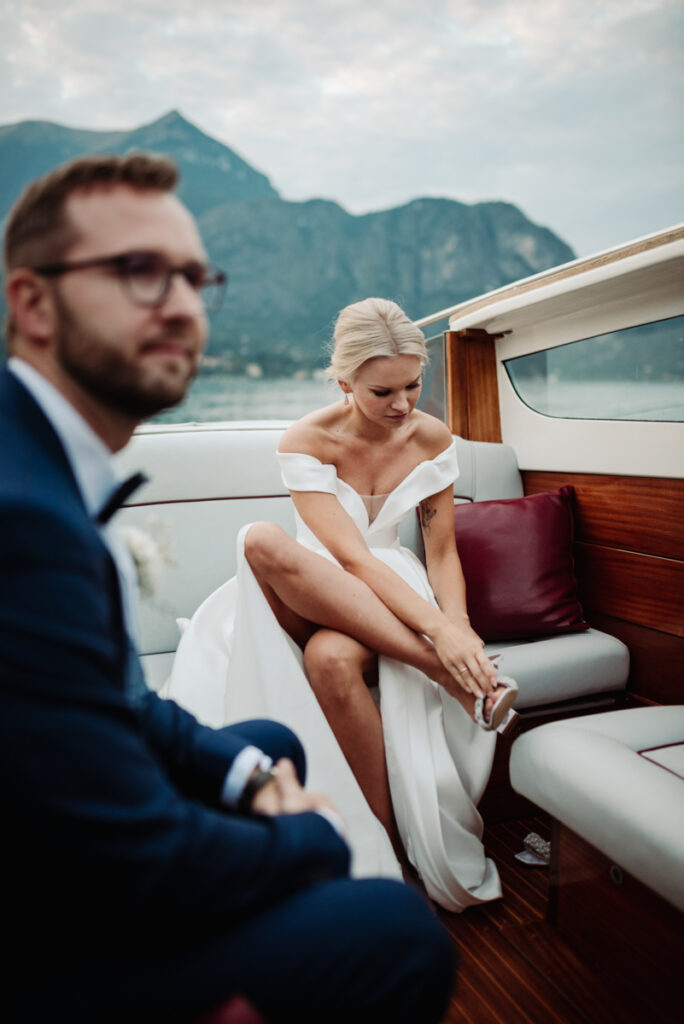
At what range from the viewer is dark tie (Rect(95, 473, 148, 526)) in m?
0.71

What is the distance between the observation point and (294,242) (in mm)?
6062

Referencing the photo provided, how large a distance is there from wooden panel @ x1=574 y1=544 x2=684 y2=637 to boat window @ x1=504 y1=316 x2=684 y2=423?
1.62 feet

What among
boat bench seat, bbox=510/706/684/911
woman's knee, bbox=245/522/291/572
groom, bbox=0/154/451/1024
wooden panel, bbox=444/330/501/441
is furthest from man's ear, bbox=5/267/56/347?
wooden panel, bbox=444/330/501/441

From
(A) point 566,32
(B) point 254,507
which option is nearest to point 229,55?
(A) point 566,32

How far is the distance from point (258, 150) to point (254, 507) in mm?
3331

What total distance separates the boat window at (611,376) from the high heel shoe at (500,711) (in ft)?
3.72

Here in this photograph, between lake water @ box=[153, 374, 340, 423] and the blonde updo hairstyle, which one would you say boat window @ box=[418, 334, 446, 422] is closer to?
lake water @ box=[153, 374, 340, 423]

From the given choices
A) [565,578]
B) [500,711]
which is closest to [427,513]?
[565,578]

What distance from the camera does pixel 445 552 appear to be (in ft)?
6.89

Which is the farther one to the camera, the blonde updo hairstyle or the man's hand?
the blonde updo hairstyle

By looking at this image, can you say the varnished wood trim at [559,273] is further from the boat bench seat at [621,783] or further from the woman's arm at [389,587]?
the boat bench seat at [621,783]

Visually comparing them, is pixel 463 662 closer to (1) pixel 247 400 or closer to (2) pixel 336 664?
(2) pixel 336 664

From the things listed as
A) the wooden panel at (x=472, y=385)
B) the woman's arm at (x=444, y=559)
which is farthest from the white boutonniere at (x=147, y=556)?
the wooden panel at (x=472, y=385)

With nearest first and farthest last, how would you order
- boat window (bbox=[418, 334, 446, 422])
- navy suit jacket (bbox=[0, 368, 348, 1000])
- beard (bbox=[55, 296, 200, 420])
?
navy suit jacket (bbox=[0, 368, 348, 1000])
beard (bbox=[55, 296, 200, 420])
boat window (bbox=[418, 334, 446, 422])
